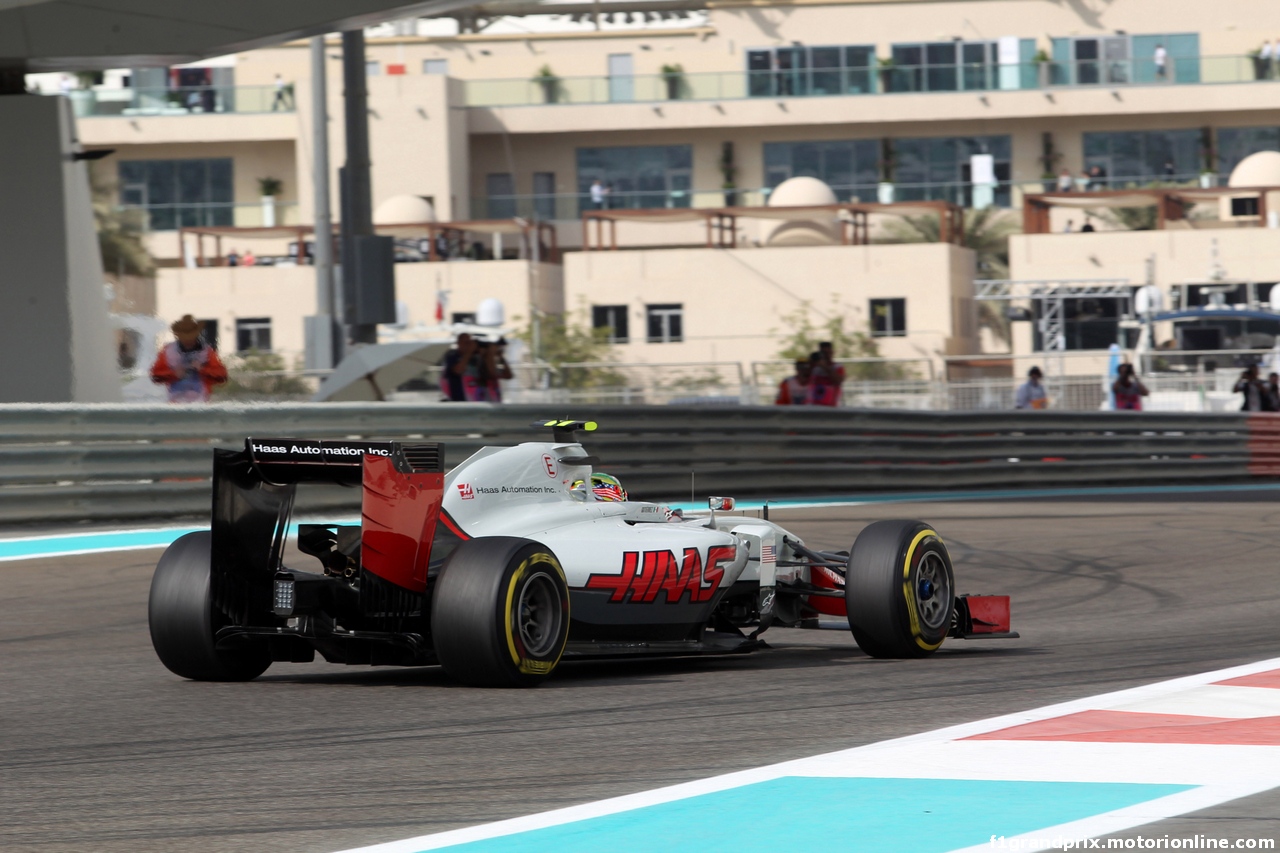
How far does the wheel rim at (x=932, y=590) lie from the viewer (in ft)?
25.8

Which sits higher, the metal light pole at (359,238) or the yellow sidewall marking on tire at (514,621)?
the metal light pole at (359,238)

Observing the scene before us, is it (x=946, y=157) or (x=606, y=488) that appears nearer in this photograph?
(x=606, y=488)

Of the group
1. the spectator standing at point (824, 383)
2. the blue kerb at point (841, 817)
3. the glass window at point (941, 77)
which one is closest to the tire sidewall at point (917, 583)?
the blue kerb at point (841, 817)

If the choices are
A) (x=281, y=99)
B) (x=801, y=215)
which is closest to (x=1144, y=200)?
(x=801, y=215)

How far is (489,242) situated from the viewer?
53750 mm

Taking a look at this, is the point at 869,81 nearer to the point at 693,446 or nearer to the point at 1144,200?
the point at 1144,200

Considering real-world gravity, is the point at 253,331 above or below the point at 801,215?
below

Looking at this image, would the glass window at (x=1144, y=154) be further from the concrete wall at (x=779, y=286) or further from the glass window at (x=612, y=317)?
the glass window at (x=612, y=317)

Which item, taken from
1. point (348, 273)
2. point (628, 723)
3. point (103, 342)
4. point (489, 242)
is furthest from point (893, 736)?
point (489, 242)

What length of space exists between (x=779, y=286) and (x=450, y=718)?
46.1 meters

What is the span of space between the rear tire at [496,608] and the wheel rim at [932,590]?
178cm

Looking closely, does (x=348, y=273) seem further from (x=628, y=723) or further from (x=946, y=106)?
(x=946, y=106)

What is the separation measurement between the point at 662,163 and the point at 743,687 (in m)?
54.2

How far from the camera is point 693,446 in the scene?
17.6 meters
